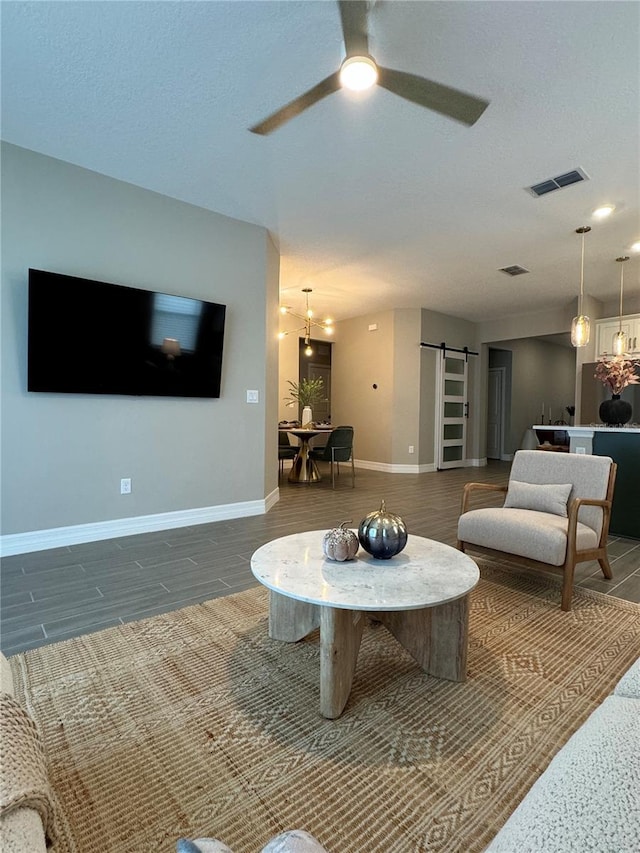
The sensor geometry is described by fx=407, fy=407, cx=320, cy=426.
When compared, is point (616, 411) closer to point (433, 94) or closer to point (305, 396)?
point (433, 94)

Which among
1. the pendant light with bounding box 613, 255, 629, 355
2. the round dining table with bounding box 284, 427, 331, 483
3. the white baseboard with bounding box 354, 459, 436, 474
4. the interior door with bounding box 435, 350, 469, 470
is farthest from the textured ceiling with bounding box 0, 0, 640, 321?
the white baseboard with bounding box 354, 459, 436, 474

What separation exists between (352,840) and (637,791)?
751mm

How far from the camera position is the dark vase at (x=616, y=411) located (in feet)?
13.1

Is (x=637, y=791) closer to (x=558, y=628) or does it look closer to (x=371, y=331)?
(x=558, y=628)

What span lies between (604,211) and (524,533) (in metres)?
3.20

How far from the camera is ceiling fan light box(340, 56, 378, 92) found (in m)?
1.68

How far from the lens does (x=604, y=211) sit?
369cm

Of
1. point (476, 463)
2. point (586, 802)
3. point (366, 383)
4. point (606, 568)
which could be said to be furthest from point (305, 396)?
point (586, 802)

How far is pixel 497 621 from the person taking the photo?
6.94 feet

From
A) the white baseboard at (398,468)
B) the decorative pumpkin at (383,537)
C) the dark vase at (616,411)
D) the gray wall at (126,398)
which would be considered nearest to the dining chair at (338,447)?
the white baseboard at (398,468)

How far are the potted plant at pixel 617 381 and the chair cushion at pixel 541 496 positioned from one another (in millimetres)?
1880

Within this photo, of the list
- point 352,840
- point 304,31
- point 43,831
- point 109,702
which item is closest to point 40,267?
point 304,31

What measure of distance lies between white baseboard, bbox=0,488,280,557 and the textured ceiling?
2.82 metres

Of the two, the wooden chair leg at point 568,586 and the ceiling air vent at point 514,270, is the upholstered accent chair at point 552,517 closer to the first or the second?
the wooden chair leg at point 568,586
